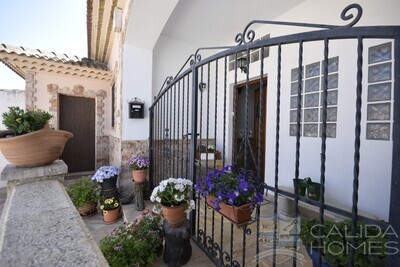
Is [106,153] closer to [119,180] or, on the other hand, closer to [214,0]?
[119,180]

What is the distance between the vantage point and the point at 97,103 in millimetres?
5039

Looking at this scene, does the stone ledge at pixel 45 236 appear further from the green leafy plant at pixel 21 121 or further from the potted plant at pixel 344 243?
the potted plant at pixel 344 243

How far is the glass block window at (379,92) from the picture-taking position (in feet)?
5.94

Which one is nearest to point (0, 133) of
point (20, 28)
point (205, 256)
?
point (205, 256)

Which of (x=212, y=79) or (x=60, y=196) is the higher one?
(x=212, y=79)

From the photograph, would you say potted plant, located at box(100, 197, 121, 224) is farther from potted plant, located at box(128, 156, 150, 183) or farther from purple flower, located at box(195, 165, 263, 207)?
purple flower, located at box(195, 165, 263, 207)

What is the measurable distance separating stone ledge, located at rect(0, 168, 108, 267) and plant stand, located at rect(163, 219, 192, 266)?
75 cm

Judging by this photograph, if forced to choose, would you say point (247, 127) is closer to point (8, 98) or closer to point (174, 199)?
point (174, 199)

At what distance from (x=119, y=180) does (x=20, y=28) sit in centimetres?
654

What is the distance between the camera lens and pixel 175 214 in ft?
4.66

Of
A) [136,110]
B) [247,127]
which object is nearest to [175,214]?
[247,127]

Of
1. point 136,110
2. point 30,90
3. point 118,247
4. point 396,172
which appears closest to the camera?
point 396,172

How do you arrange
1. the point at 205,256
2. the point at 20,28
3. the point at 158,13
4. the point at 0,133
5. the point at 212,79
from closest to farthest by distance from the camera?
the point at 0,133, the point at 205,256, the point at 158,13, the point at 212,79, the point at 20,28

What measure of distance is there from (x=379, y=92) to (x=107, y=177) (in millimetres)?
3386
